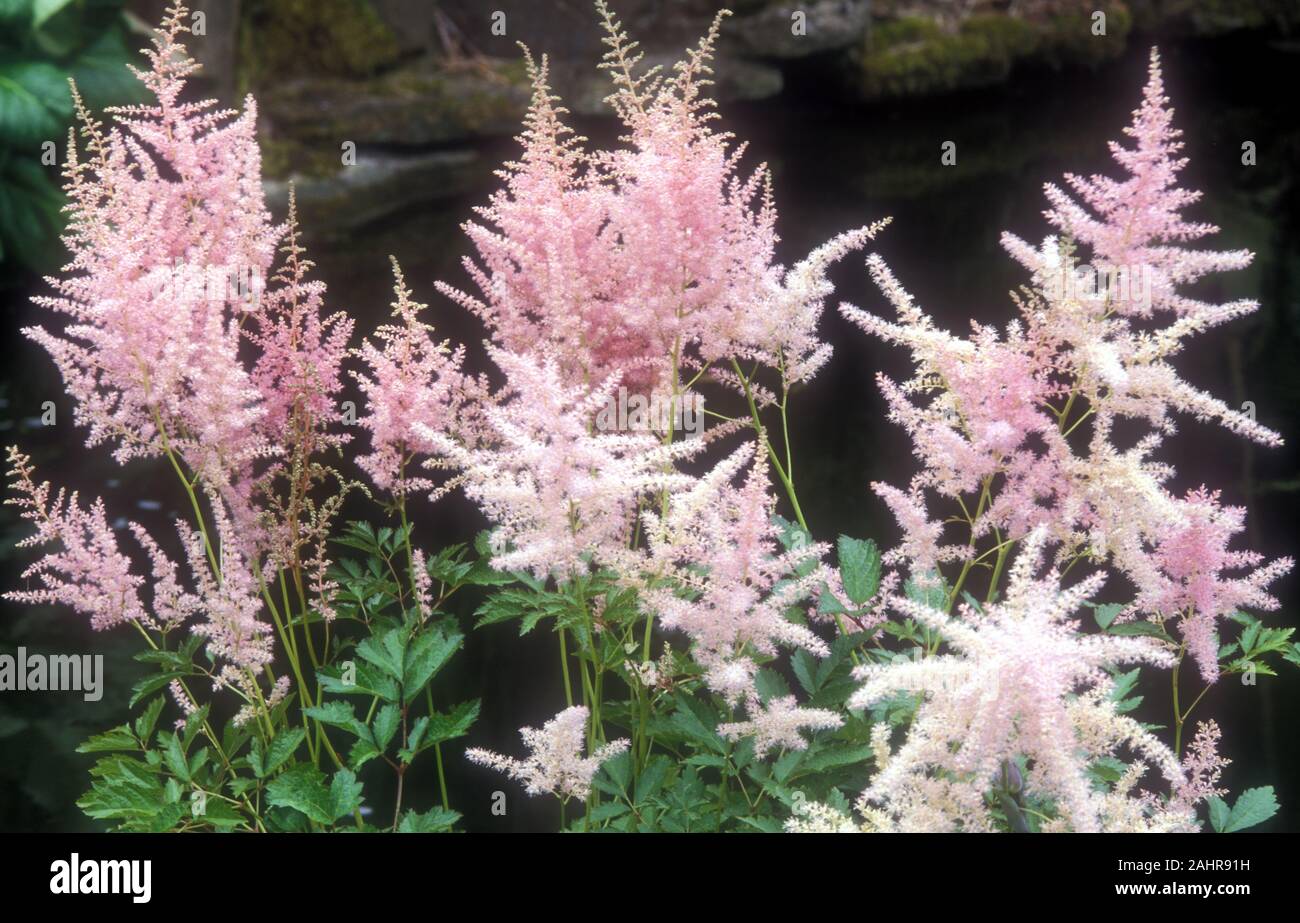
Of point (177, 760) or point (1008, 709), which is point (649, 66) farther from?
point (1008, 709)

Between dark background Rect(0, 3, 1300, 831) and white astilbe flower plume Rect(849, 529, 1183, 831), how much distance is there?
1116 mm

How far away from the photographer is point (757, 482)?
1299mm

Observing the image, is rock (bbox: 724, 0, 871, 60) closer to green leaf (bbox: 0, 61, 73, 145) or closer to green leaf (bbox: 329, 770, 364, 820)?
green leaf (bbox: 0, 61, 73, 145)

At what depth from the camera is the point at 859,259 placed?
565cm

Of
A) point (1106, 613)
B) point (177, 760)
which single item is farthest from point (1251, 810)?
point (177, 760)

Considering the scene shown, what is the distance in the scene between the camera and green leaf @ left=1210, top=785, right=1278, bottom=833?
1518 millimetres

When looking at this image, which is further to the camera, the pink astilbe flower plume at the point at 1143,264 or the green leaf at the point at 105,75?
the green leaf at the point at 105,75

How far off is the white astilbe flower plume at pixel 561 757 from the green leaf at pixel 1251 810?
699mm

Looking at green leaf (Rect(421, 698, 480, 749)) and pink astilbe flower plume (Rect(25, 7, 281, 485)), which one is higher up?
pink astilbe flower plume (Rect(25, 7, 281, 485))

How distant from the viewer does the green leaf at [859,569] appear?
1.55 metres

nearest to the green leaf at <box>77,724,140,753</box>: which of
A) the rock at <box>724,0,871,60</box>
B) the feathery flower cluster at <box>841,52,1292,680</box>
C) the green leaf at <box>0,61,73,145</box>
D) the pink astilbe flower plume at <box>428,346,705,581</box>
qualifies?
the pink astilbe flower plume at <box>428,346,705,581</box>

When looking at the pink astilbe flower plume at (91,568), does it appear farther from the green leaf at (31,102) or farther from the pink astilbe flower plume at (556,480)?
the green leaf at (31,102)

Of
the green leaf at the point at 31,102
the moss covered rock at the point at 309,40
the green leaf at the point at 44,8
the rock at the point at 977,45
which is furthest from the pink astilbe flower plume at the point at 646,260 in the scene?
the rock at the point at 977,45

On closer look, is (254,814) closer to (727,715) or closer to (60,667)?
(727,715)
